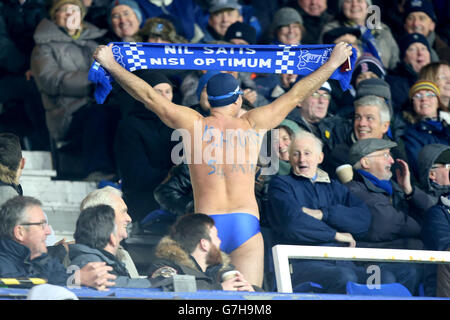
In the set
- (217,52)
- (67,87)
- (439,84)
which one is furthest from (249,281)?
(439,84)

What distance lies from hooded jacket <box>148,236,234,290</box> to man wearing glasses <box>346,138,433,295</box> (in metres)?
1.86

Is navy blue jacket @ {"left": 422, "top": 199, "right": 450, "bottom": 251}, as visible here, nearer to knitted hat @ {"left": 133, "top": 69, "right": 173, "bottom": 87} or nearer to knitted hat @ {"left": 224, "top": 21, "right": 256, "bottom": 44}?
knitted hat @ {"left": 133, "top": 69, "right": 173, "bottom": 87}

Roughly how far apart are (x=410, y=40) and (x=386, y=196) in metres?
3.35

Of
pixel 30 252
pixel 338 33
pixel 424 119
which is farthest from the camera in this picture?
pixel 338 33

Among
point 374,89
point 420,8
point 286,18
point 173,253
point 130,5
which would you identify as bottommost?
point 173,253

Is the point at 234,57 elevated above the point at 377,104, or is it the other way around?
the point at 234,57

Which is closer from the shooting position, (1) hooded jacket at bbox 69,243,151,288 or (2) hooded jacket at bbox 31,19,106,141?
(1) hooded jacket at bbox 69,243,151,288

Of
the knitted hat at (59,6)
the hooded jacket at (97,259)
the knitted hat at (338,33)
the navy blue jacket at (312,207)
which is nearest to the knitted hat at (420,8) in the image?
the knitted hat at (338,33)

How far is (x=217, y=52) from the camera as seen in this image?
30.3ft

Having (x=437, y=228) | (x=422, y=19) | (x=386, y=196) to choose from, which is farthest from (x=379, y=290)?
(x=422, y=19)

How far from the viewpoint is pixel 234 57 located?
9.23 metres

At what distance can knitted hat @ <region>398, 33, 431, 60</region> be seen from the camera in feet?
39.9

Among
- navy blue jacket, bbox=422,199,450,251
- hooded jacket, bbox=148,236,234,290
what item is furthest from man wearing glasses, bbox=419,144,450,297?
hooded jacket, bbox=148,236,234,290

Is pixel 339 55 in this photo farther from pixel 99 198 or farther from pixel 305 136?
pixel 99 198
